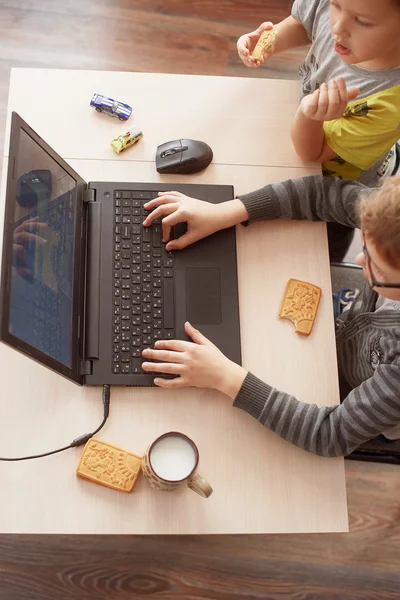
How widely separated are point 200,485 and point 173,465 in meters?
0.05

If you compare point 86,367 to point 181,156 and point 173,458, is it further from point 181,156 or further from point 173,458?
point 181,156

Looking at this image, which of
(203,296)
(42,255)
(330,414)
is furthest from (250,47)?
(330,414)

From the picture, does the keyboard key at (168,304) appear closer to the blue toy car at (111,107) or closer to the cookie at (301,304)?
the cookie at (301,304)

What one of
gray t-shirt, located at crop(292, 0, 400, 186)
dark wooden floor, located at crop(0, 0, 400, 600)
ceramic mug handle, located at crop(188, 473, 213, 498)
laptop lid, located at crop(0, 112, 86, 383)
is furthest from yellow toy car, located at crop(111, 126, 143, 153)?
dark wooden floor, located at crop(0, 0, 400, 600)

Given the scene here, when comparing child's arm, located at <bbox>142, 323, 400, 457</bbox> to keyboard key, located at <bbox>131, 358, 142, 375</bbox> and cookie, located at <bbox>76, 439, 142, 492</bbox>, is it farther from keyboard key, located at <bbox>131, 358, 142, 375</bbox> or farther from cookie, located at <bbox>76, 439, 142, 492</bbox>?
cookie, located at <bbox>76, 439, 142, 492</bbox>

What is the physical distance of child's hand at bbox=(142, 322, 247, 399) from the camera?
946 mm

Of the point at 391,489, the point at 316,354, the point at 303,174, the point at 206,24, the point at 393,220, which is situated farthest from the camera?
the point at 206,24

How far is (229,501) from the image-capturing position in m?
0.93

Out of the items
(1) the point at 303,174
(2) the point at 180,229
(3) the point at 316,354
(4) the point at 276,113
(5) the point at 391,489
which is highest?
(4) the point at 276,113

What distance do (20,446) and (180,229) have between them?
0.47 metres

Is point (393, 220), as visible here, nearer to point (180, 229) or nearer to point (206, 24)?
point (180, 229)

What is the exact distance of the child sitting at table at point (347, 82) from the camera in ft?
3.11

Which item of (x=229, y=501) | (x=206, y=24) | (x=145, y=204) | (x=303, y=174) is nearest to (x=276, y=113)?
(x=303, y=174)

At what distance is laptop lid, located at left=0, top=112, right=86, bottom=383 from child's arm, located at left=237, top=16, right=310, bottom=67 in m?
0.44
